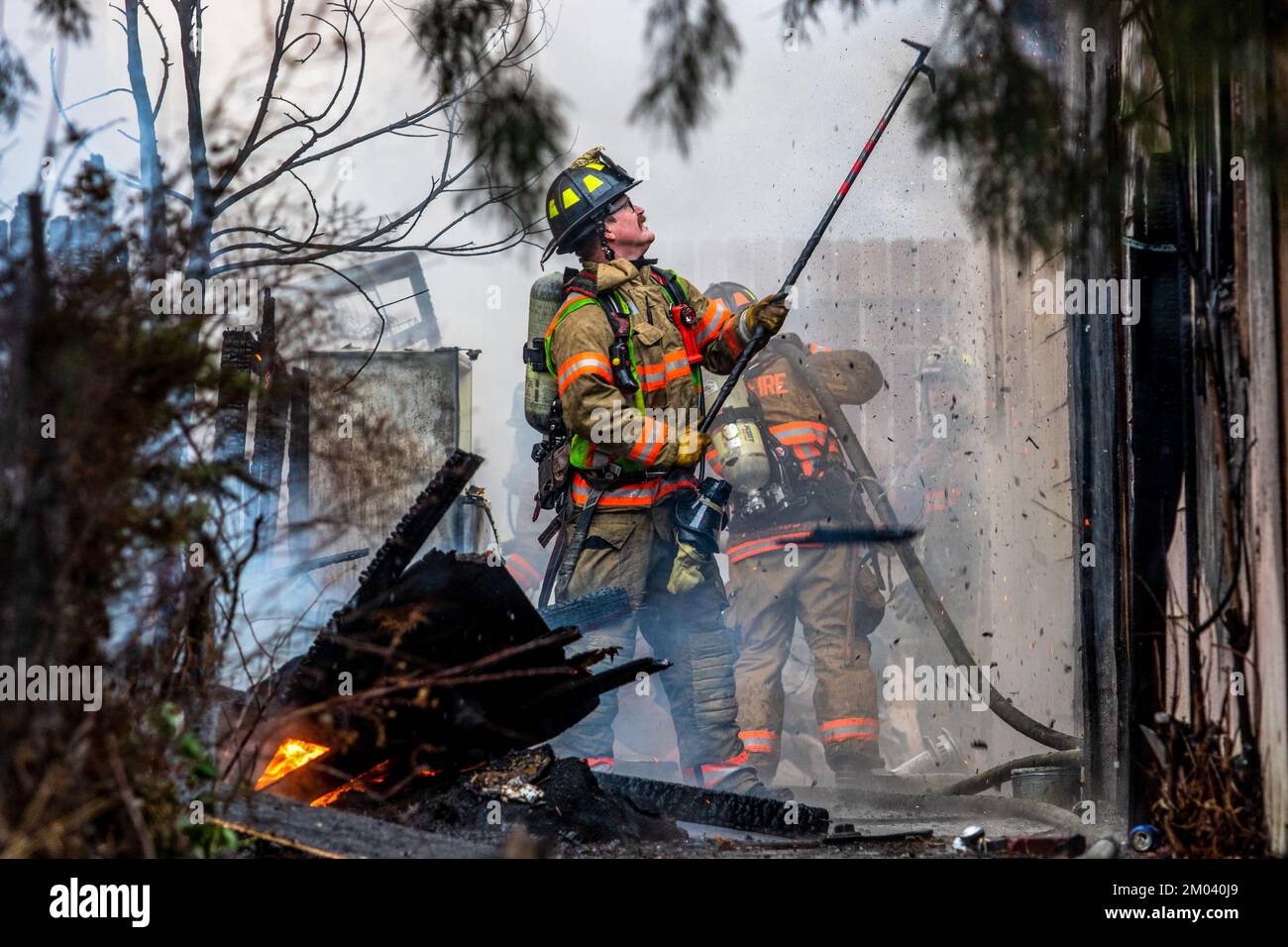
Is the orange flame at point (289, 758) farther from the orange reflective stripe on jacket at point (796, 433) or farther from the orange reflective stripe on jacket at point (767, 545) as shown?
the orange reflective stripe on jacket at point (796, 433)

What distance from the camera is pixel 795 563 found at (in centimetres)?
635

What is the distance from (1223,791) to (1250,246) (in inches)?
57.2

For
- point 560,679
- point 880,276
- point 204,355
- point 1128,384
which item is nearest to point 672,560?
point 560,679

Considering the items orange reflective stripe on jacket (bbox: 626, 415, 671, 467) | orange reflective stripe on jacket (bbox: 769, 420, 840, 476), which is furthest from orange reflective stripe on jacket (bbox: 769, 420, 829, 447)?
orange reflective stripe on jacket (bbox: 626, 415, 671, 467)

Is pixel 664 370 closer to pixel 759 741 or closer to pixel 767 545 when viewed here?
pixel 767 545

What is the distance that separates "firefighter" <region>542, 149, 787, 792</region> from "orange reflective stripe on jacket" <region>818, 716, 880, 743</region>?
4.09 ft

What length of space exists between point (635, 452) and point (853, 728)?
2121 millimetres

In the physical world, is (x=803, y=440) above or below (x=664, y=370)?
below

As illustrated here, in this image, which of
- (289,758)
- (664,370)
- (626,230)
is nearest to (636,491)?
(664,370)

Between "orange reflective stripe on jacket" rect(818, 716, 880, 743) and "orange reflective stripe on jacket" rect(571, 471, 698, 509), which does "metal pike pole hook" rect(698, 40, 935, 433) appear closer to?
"orange reflective stripe on jacket" rect(571, 471, 698, 509)

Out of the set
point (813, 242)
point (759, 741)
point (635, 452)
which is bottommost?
point (759, 741)

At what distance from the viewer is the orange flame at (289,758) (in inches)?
152

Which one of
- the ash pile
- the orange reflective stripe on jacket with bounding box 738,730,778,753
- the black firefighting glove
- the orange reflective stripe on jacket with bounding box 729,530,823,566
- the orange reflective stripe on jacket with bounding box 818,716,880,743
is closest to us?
the ash pile

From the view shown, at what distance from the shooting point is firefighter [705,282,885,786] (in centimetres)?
620
